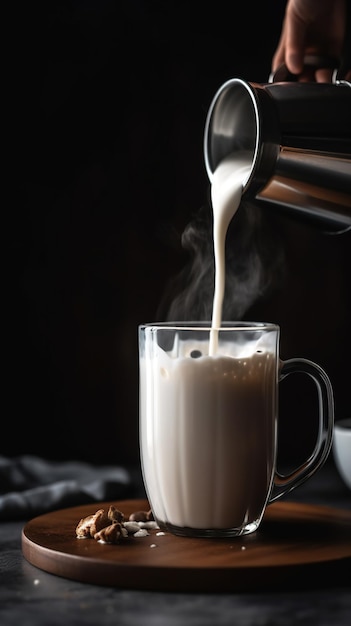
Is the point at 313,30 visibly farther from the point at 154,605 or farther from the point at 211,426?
the point at 154,605

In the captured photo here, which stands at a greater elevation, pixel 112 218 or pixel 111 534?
pixel 112 218

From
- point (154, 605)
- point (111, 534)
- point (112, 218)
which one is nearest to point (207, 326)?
point (111, 534)

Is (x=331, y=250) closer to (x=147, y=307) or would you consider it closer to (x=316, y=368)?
(x=147, y=307)

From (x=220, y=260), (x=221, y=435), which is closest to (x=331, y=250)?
(x=220, y=260)

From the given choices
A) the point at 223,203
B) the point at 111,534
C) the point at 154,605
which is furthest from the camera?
the point at 223,203

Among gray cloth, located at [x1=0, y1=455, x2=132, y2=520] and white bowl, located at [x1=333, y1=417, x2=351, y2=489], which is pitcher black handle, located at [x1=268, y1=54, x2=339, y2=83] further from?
gray cloth, located at [x1=0, y1=455, x2=132, y2=520]

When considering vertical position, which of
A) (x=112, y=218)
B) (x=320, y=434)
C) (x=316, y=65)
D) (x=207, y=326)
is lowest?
(x=320, y=434)

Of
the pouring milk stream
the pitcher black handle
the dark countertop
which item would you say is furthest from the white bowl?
the pitcher black handle

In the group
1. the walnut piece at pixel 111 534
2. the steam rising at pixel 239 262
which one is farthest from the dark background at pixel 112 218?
the walnut piece at pixel 111 534
